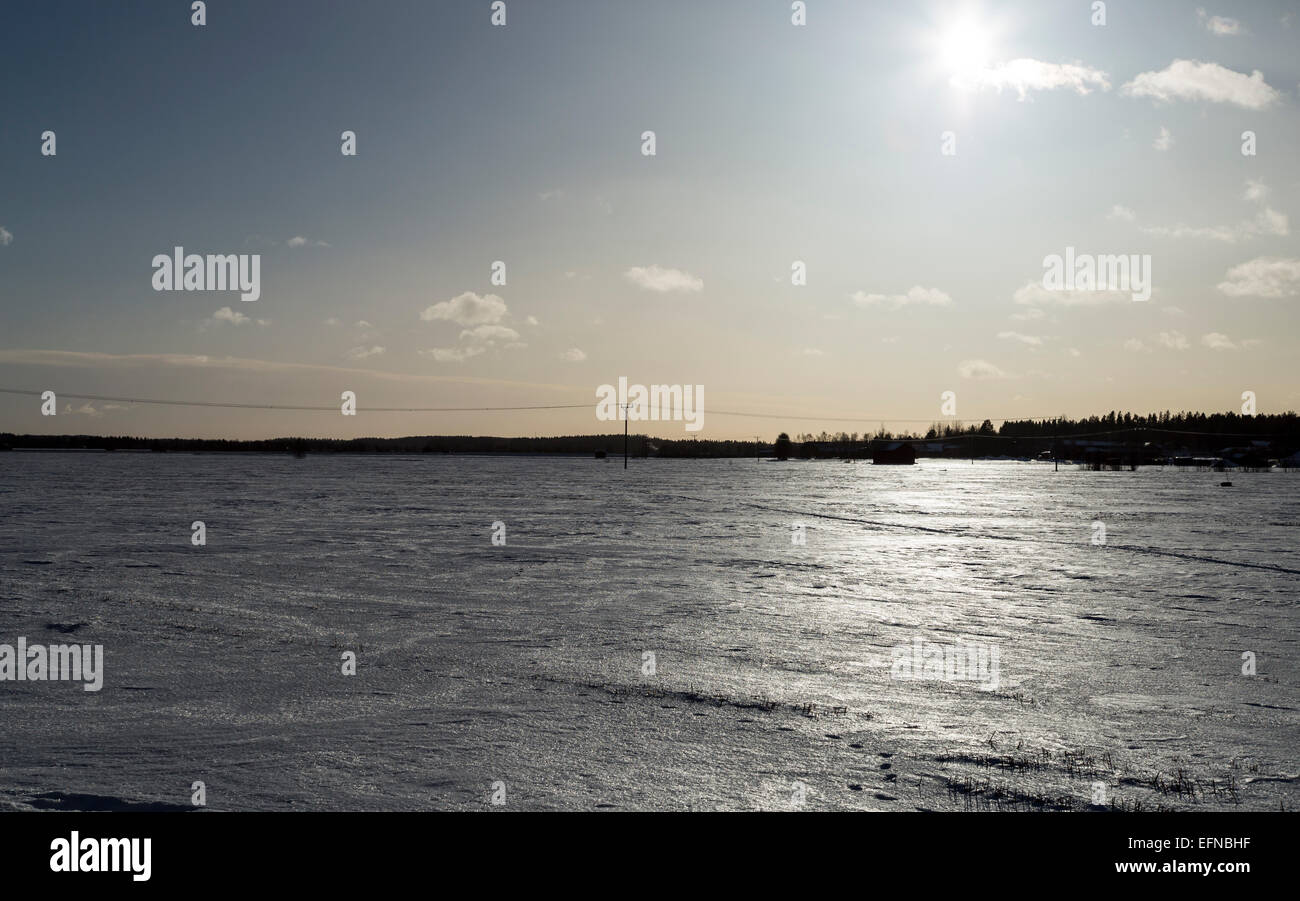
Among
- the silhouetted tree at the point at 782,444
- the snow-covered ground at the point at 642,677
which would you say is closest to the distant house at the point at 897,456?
the silhouetted tree at the point at 782,444

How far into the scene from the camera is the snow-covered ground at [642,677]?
5852 millimetres

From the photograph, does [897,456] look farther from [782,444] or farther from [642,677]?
[642,677]

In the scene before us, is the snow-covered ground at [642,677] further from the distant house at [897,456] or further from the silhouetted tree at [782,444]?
the silhouetted tree at [782,444]

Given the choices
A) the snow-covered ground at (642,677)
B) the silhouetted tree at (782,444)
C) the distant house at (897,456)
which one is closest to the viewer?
the snow-covered ground at (642,677)

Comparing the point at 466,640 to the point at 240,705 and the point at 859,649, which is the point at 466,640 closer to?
the point at 240,705

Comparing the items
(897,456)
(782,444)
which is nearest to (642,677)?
(897,456)

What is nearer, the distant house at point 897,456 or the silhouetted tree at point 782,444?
the distant house at point 897,456

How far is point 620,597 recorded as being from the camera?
1366 centimetres

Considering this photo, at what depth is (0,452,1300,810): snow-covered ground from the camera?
585 centimetres

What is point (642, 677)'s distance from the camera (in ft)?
28.6

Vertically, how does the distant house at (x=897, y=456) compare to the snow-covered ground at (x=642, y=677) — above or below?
above

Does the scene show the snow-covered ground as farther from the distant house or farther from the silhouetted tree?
the silhouetted tree

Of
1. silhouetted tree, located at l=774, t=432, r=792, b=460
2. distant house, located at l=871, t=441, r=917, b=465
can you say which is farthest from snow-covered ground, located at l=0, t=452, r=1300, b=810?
silhouetted tree, located at l=774, t=432, r=792, b=460
